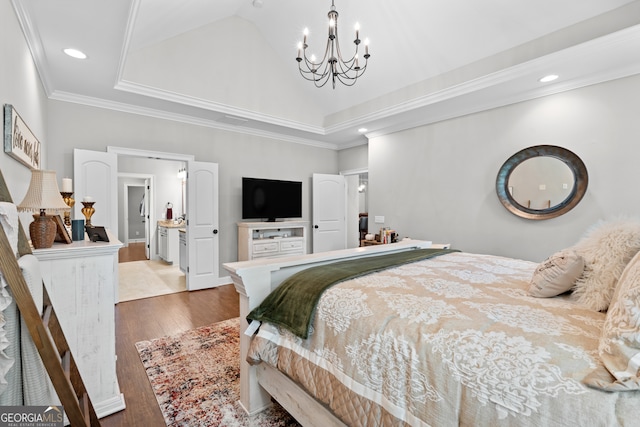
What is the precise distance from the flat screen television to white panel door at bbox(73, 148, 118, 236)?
1.77m

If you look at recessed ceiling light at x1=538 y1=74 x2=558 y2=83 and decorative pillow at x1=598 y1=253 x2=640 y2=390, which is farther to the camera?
recessed ceiling light at x1=538 y1=74 x2=558 y2=83

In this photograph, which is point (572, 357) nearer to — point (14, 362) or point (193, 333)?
point (14, 362)

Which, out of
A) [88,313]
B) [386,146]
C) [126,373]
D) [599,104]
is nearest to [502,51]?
[599,104]

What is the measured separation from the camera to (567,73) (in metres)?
2.91

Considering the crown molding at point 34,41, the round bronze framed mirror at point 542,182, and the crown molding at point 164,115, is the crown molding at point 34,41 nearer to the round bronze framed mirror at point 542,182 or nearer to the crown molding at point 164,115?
the crown molding at point 164,115

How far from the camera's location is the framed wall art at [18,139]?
1.81 meters

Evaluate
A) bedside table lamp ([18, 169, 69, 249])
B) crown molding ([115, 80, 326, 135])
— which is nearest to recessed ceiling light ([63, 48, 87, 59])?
crown molding ([115, 80, 326, 135])

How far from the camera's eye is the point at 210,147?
4652 millimetres

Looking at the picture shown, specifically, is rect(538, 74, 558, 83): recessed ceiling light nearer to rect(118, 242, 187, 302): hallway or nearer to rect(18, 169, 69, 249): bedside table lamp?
rect(18, 169, 69, 249): bedside table lamp

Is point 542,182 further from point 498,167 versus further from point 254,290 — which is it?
point 254,290

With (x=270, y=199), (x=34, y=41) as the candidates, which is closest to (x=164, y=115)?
(x=34, y=41)

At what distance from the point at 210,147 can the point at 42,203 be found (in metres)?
3.27

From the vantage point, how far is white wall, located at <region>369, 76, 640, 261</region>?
284cm

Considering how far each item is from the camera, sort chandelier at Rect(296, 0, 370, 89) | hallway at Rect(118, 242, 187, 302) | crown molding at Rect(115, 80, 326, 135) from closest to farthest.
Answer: chandelier at Rect(296, 0, 370, 89)
crown molding at Rect(115, 80, 326, 135)
hallway at Rect(118, 242, 187, 302)
